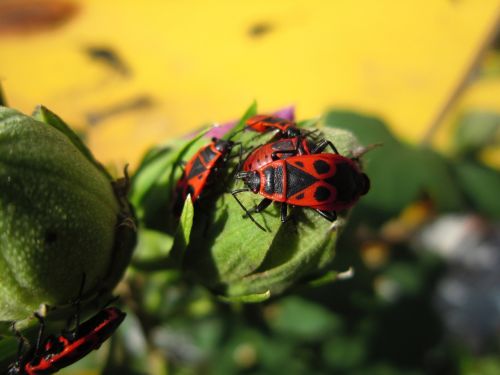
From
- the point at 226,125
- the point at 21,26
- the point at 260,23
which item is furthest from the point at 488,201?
the point at 21,26

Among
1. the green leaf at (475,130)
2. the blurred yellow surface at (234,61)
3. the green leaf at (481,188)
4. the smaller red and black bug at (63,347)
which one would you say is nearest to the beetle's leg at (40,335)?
the smaller red and black bug at (63,347)

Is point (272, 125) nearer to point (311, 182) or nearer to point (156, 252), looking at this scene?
point (311, 182)

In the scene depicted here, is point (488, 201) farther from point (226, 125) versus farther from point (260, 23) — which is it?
point (226, 125)

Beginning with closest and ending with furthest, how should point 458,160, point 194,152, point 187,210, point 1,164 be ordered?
point 1,164, point 187,210, point 194,152, point 458,160

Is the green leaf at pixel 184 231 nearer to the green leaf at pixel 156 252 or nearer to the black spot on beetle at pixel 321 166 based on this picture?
the green leaf at pixel 156 252

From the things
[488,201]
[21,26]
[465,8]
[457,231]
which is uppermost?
[21,26]

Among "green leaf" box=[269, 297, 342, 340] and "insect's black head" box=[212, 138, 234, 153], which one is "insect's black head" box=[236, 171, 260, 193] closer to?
"insect's black head" box=[212, 138, 234, 153]
